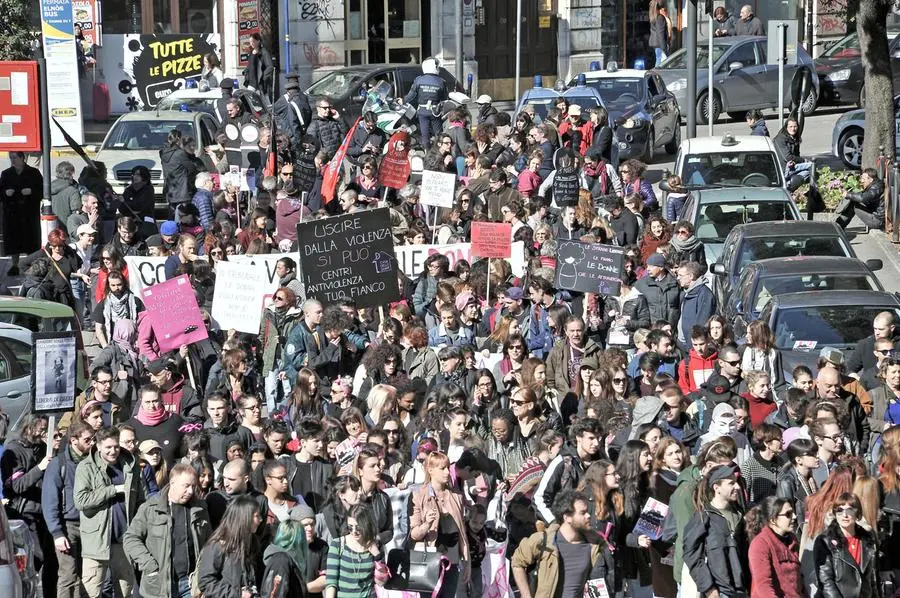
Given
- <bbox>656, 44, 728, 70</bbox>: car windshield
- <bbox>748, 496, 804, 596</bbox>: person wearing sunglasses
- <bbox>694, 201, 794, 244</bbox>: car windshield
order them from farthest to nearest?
<bbox>656, 44, 728, 70</bbox>: car windshield → <bbox>694, 201, 794, 244</bbox>: car windshield → <bbox>748, 496, 804, 596</bbox>: person wearing sunglasses

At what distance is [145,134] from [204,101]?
2656mm

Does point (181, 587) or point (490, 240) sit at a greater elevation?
point (490, 240)

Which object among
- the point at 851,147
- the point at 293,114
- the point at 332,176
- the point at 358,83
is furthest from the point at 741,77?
the point at 332,176

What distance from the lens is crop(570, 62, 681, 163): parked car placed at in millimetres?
28234

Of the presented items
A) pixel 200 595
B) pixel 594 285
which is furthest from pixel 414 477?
pixel 594 285

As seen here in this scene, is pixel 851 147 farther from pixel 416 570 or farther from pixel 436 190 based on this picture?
pixel 416 570

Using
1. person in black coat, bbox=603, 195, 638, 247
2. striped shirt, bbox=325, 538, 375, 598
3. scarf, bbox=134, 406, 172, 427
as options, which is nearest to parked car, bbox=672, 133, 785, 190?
person in black coat, bbox=603, 195, 638, 247

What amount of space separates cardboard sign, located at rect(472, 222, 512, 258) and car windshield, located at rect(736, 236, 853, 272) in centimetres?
242

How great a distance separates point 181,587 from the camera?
36.7ft

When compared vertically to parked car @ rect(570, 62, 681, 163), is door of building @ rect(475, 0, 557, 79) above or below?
above

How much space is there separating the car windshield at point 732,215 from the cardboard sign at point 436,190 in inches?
110

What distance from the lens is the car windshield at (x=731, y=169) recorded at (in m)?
22.6

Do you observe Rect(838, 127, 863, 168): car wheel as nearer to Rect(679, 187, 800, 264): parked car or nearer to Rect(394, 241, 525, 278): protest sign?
Rect(679, 187, 800, 264): parked car

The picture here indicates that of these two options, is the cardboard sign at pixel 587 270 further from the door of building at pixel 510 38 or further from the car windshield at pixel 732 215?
the door of building at pixel 510 38
